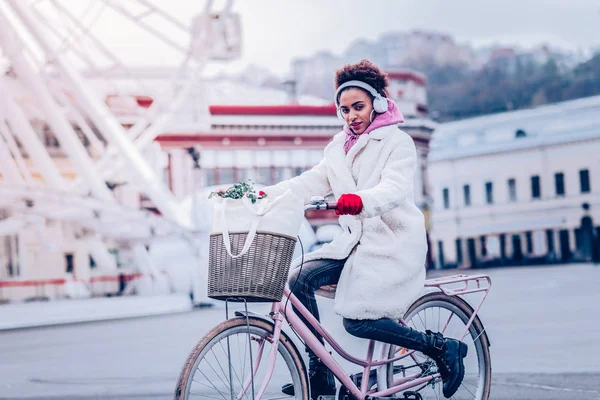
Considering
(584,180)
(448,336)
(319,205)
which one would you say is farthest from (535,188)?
(319,205)

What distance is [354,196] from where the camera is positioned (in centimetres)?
405

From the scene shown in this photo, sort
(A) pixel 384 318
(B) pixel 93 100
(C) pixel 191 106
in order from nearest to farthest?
(A) pixel 384 318
(B) pixel 93 100
(C) pixel 191 106

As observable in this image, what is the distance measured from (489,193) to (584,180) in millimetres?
6243

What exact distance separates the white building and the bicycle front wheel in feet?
142

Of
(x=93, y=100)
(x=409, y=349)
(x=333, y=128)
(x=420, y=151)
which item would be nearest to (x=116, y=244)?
(x=93, y=100)

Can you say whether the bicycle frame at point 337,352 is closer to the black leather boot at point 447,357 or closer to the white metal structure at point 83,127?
the black leather boot at point 447,357

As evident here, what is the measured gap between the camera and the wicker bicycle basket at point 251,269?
12.6 ft

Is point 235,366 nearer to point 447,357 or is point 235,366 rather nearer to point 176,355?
point 447,357

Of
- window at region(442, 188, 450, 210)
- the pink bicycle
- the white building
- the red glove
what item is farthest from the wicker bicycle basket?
window at region(442, 188, 450, 210)

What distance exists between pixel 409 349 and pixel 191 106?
32.0m

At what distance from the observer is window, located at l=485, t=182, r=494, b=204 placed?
2183 inches

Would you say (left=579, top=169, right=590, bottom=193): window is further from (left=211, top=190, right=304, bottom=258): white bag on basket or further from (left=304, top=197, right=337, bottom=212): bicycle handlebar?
(left=211, top=190, right=304, bottom=258): white bag on basket

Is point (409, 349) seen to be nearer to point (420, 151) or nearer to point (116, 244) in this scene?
point (116, 244)

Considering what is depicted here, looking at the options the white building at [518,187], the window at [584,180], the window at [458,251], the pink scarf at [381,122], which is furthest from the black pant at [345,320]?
the window at [458,251]
